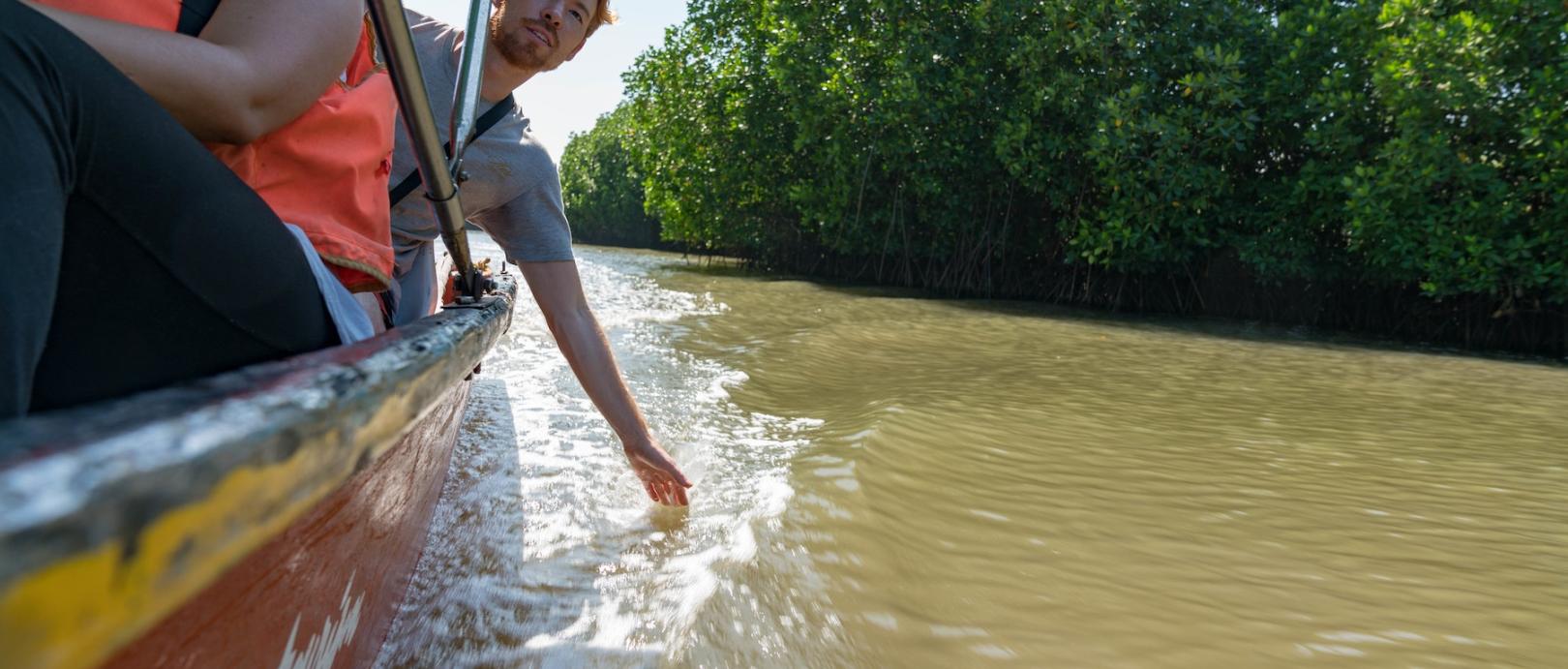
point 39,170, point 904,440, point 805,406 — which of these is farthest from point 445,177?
point 805,406

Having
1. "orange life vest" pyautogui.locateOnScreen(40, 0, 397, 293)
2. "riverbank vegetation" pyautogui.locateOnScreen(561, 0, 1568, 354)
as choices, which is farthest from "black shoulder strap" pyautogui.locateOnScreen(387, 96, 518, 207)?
"riverbank vegetation" pyautogui.locateOnScreen(561, 0, 1568, 354)

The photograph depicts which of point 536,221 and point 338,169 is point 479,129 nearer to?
point 536,221

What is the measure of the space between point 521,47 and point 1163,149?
41.2ft

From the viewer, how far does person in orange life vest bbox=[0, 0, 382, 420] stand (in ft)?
2.48

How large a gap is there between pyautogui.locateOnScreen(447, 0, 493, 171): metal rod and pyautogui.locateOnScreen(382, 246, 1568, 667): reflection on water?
1246mm

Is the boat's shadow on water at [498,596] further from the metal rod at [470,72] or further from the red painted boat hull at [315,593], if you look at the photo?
the metal rod at [470,72]

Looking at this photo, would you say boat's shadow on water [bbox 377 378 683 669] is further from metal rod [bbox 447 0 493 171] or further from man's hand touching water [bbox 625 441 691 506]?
metal rod [bbox 447 0 493 171]

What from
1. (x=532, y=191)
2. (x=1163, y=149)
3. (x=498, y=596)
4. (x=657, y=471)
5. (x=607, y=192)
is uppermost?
(x=607, y=192)

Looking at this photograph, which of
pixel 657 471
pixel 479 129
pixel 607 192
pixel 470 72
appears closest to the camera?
pixel 470 72

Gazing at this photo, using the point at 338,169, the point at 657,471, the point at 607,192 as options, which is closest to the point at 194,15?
the point at 338,169

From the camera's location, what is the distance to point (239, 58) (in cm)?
107

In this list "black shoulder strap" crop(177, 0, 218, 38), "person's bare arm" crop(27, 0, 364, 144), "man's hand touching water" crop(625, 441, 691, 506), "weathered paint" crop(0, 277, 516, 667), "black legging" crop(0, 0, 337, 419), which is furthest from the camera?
"man's hand touching water" crop(625, 441, 691, 506)

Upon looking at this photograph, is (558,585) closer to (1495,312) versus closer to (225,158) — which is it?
(225,158)

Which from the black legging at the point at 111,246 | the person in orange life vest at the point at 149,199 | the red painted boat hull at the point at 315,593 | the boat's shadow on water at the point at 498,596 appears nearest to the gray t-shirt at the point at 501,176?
the red painted boat hull at the point at 315,593
